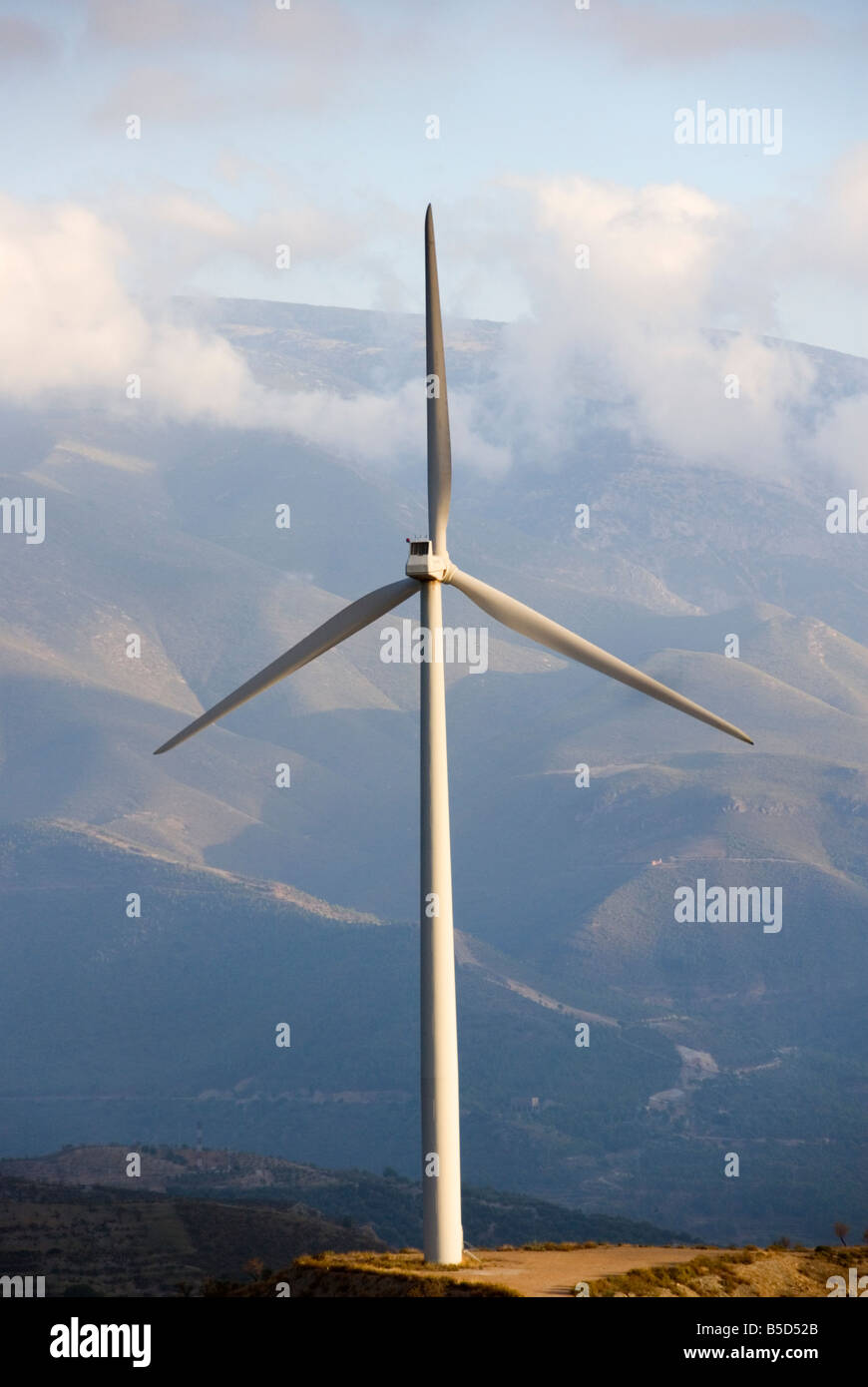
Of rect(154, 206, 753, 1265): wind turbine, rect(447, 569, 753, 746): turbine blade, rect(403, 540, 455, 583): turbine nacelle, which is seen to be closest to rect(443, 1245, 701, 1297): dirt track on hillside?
rect(154, 206, 753, 1265): wind turbine

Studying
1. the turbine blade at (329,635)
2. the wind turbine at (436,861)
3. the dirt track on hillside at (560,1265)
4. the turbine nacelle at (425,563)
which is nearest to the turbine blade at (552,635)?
the wind turbine at (436,861)

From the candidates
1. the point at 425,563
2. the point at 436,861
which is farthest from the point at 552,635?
the point at 436,861

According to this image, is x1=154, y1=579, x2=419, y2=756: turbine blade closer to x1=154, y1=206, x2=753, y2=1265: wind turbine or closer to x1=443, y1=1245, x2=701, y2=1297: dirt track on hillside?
x1=154, y1=206, x2=753, y2=1265: wind turbine

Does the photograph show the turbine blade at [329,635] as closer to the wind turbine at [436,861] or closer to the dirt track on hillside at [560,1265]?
the wind turbine at [436,861]

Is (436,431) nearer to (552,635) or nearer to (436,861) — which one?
(552,635)

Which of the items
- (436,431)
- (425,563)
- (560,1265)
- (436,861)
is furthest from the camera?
(560,1265)

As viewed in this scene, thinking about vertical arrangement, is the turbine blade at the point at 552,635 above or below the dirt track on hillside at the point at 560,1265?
above

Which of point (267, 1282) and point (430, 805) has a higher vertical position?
point (430, 805)
